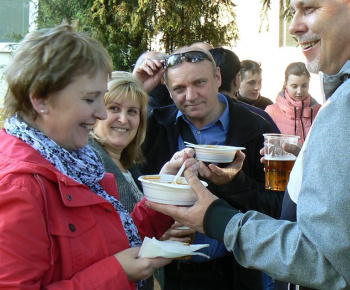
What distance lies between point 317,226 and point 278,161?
3.95 feet

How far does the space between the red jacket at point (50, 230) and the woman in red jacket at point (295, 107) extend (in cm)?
458

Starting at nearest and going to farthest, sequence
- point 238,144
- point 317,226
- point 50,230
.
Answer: point 317,226 → point 50,230 → point 238,144

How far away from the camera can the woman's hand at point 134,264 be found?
1.97 meters

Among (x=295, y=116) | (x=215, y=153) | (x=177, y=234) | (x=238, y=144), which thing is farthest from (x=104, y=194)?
(x=295, y=116)

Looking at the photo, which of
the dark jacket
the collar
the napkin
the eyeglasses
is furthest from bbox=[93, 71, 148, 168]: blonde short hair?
the collar

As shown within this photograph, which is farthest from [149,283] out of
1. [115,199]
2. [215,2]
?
[215,2]

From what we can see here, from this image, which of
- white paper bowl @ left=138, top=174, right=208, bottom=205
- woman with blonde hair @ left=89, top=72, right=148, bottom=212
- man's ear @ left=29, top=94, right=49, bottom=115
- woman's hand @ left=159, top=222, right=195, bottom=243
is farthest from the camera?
woman with blonde hair @ left=89, top=72, right=148, bottom=212

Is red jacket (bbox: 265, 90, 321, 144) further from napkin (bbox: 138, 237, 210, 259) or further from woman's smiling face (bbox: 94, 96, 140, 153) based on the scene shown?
napkin (bbox: 138, 237, 210, 259)

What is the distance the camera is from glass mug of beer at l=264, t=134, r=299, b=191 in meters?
2.81

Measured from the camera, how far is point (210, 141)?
3420 mm

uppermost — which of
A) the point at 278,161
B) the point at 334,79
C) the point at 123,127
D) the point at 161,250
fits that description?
the point at 334,79

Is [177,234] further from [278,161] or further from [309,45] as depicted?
[309,45]

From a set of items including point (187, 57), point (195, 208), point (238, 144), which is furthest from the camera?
point (187, 57)

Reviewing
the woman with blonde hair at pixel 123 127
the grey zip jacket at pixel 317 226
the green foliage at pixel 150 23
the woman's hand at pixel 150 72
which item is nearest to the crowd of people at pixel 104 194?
the grey zip jacket at pixel 317 226
